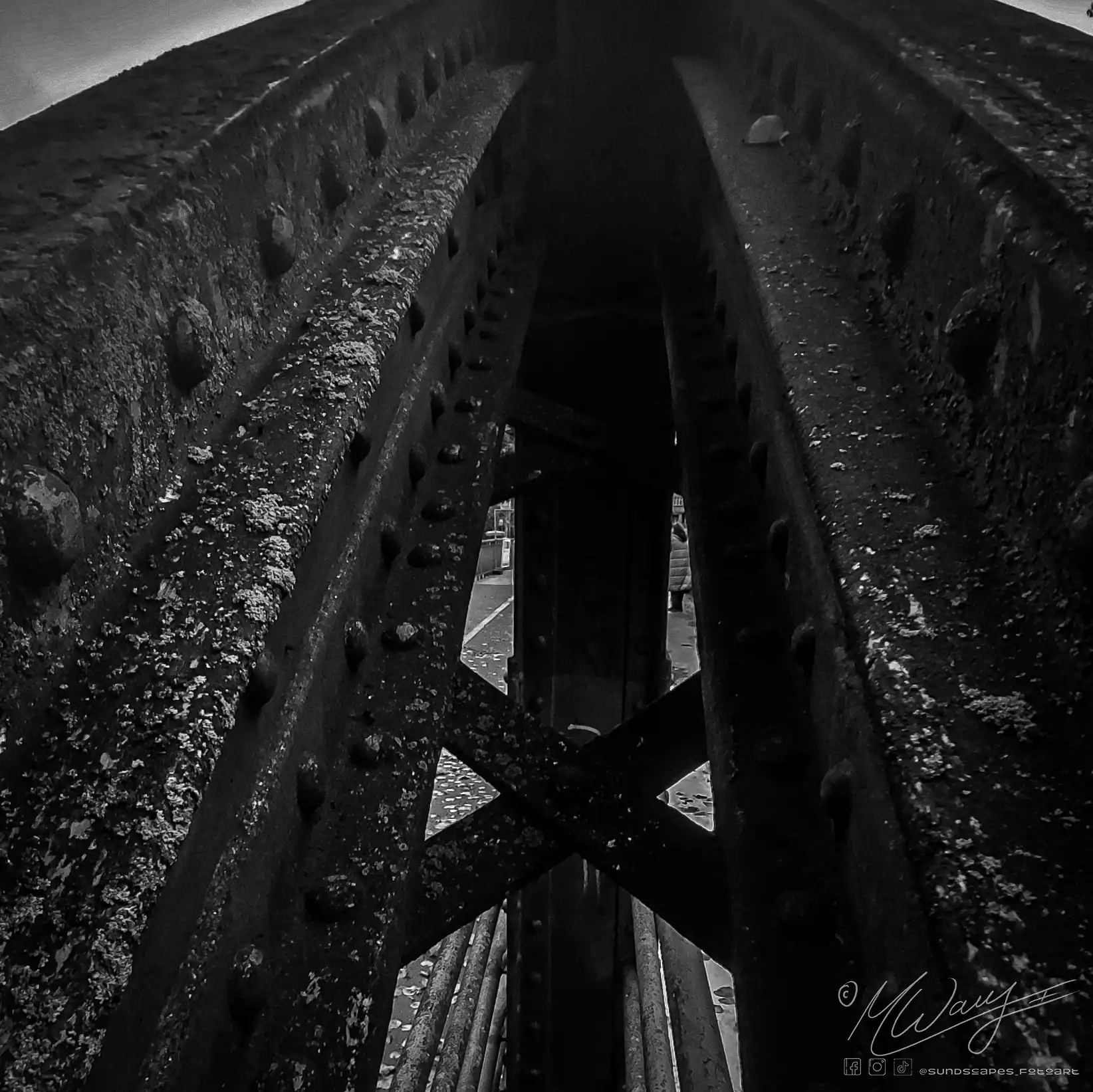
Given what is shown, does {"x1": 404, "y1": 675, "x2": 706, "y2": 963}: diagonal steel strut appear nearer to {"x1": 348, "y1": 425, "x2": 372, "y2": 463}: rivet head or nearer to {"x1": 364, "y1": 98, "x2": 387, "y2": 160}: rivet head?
{"x1": 348, "y1": 425, "x2": 372, "y2": 463}: rivet head

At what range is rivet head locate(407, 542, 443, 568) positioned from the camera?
121 centimetres

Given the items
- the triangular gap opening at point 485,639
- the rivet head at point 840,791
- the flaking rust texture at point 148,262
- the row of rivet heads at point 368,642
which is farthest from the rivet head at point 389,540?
the triangular gap opening at point 485,639

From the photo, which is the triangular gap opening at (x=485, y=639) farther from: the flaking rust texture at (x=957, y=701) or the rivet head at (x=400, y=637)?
the flaking rust texture at (x=957, y=701)

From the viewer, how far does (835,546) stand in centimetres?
74

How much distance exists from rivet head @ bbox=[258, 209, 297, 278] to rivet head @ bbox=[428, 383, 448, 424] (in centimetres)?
40

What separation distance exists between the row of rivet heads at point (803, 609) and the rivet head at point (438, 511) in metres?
0.44

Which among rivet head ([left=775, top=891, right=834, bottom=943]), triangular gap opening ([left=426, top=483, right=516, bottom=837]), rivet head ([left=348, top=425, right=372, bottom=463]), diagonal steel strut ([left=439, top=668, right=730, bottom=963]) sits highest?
rivet head ([left=348, top=425, right=372, bottom=463])

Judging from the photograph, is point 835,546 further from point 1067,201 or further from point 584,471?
point 584,471

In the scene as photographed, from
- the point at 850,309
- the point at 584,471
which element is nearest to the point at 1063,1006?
the point at 850,309

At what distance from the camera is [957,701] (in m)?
0.60

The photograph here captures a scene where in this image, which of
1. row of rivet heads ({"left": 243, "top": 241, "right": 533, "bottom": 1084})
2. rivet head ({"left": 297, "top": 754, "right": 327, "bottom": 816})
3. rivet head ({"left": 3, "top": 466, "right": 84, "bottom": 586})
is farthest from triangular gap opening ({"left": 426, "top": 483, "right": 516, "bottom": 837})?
rivet head ({"left": 3, "top": 466, "right": 84, "bottom": 586})

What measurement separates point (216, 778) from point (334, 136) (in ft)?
2.96

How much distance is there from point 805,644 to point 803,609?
68 mm

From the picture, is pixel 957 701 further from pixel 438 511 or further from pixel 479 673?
pixel 479 673
